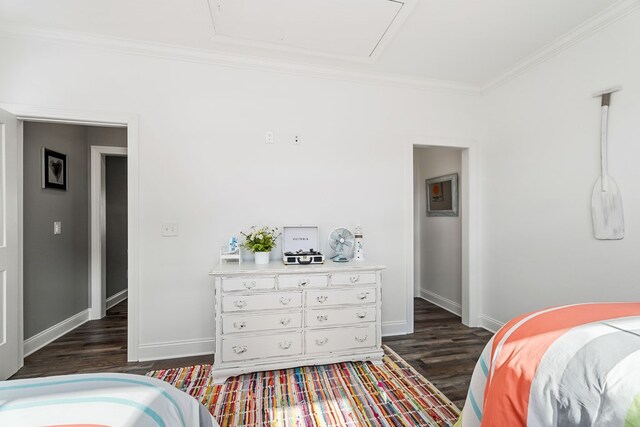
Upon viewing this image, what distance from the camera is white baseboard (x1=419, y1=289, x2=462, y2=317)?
3.50 meters

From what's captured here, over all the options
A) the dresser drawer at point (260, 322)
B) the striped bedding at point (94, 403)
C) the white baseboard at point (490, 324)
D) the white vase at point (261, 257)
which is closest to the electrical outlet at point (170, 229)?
the white vase at point (261, 257)

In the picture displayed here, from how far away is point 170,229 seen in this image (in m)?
2.46

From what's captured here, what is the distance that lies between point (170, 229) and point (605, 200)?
3363 mm

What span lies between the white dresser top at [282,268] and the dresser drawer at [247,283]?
0.05m

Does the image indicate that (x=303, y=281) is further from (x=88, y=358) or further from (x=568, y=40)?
(x=568, y=40)

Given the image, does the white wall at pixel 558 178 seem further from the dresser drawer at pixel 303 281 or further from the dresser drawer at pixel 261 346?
the dresser drawer at pixel 261 346

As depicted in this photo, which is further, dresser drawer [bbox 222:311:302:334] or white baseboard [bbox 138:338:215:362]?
white baseboard [bbox 138:338:215:362]

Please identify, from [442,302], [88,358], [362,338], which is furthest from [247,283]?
[442,302]

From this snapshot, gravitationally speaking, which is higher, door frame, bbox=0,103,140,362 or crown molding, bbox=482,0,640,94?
crown molding, bbox=482,0,640,94

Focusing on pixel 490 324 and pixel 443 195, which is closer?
pixel 490 324

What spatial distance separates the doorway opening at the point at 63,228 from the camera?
100.0 inches

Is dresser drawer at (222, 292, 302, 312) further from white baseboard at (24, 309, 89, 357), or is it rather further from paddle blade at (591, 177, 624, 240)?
paddle blade at (591, 177, 624, 240)

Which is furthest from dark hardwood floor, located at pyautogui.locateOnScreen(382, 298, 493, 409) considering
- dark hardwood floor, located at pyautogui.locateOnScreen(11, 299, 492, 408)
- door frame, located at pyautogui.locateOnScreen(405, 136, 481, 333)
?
door frame, located at pyautogui.locateOnScreen(405, 136, 481, 333)

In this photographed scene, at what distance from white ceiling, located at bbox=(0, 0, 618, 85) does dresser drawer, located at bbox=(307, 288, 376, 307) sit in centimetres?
205
